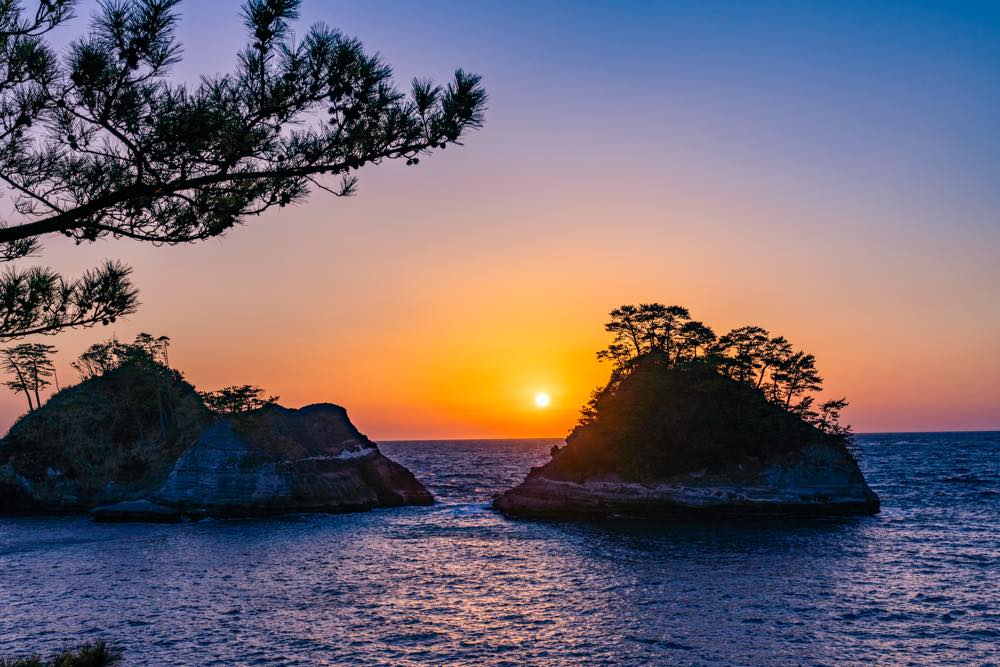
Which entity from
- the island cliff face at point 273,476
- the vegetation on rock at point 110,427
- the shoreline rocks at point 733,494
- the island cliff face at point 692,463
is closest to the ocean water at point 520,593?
the shoreline rocks at point 733,494

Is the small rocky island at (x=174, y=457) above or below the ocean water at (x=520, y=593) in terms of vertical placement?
above

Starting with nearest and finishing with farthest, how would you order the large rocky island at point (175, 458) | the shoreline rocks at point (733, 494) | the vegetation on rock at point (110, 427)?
the shoreline rocks at point (733, 494) < the large rocky island at point (175, 458) < the vegetation on rock at point (110, 427)

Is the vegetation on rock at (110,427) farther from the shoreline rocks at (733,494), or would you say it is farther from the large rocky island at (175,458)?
the shoreline rocks at (733,494)

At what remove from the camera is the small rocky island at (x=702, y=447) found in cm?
4797

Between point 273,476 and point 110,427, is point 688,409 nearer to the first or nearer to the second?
point 273,476

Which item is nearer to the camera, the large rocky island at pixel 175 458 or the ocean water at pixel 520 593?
the ocean water at pixel 520 593

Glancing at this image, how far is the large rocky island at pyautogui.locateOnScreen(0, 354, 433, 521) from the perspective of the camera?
52.3 m

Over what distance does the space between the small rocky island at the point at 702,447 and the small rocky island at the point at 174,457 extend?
52.0 feet

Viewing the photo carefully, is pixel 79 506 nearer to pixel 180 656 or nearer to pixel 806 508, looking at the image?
pixel 180 656

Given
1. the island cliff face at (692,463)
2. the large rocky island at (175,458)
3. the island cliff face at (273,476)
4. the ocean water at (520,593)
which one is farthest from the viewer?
the large rocky island at (175,458)

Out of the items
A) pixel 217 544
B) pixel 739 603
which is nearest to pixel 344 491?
pixel 217 544

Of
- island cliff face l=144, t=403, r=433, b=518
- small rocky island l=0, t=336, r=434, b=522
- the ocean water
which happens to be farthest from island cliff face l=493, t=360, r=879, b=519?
small rocky island l=0, t=336, r=434, b=522

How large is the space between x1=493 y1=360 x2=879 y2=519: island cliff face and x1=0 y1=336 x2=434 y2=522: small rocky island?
52.7 feet

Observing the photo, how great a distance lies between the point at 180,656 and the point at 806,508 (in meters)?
44.4
